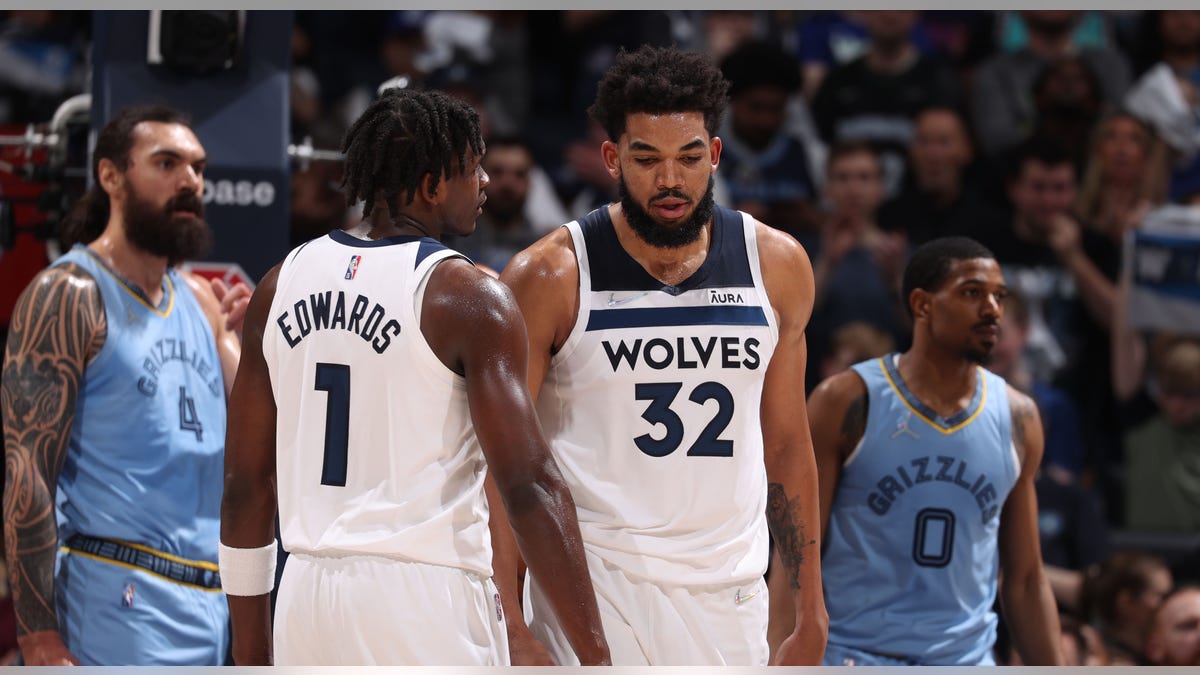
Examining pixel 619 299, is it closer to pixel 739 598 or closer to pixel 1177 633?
pixel 739 598

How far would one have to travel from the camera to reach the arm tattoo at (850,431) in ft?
15.0

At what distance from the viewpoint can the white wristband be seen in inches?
126

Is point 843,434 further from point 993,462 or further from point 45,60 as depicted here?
point 45,60

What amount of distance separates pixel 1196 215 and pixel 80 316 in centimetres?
552

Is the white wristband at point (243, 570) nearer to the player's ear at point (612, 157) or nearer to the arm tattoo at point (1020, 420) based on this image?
the player's ear at point (612, 157)

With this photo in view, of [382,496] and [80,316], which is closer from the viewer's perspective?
[382,496]

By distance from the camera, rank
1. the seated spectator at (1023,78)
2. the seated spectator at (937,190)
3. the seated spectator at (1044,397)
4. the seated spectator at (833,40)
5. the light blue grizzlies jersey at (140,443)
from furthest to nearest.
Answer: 1. the seated spectator at (833,40)
2. the seated spectator at (1023,78)
3. the seated spectator at (937,190)
4. the seated spectator at (1044,397)
5. the light blue grizzlies jersey at (140,443)

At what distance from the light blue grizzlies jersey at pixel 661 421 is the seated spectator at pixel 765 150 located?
4.18 m

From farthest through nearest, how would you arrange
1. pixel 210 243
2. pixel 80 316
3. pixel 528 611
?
pixel 210 243 < pixel 80 316 < pixel 528 611

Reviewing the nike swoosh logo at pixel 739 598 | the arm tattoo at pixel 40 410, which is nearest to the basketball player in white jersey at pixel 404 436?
the nike swoosh logo at pixel 739 598

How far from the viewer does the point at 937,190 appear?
759cm

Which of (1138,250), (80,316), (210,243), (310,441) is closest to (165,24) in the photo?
(210,243)

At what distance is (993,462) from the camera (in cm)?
454

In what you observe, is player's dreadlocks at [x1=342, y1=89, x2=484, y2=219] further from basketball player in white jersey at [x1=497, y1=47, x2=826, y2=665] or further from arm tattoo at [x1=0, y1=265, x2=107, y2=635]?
arm tattoo at [x1=0, y1=265, x2=107, y2=635]
